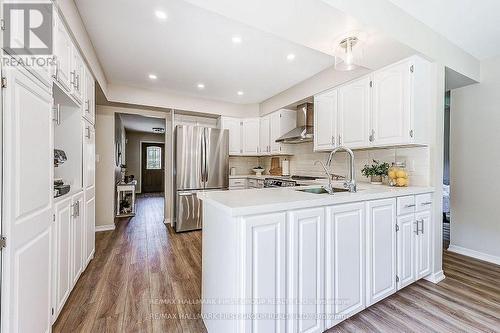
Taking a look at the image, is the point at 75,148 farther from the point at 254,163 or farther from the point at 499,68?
the point at 499,68

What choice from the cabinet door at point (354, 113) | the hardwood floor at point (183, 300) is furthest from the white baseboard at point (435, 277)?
the cabinet door at point (354, 113)

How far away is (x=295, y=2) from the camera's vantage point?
4.96 ft

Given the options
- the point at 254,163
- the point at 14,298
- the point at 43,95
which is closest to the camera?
the point at 14,298

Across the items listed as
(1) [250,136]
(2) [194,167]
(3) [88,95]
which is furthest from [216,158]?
(3) [88,95]

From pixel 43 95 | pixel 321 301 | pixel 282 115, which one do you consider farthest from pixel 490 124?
pixel 43 95

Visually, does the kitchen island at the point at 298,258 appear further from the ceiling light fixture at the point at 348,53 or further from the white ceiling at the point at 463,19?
the white ceiling at the point at 463,19

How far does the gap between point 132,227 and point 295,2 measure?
4409 mm

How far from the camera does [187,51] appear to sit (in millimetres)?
2646

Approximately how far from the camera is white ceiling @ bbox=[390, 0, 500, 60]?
1859 millimetres

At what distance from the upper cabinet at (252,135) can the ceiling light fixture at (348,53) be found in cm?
230

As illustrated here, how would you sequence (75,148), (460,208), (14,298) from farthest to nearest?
(460,208) → (75,148) → (14,298)

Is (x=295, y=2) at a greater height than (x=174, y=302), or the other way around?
(x=295, y=2)

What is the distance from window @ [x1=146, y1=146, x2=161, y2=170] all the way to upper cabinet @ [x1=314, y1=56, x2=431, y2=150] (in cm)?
824

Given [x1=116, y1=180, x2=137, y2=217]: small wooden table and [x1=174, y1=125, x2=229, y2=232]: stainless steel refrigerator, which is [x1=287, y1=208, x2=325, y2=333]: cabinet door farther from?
[x1=116, y1=180, x2=137, y2=217]: small wooden table
